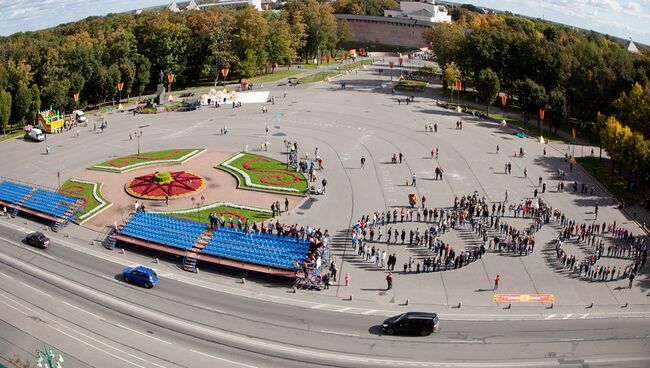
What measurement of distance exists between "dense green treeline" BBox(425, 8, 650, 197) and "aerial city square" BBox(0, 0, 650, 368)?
39 centimetres

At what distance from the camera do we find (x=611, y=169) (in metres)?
64.4

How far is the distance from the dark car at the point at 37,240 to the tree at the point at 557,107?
66.7m

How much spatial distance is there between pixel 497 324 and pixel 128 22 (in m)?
107

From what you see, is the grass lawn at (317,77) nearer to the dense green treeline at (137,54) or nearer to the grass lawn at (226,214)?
the dense green treeline at (137,54)

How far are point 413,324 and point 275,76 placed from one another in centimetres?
9130

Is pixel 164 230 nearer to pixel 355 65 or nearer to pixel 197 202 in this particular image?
pixel 197 202

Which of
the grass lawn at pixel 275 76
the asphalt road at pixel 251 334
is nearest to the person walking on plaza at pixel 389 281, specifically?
the asphalt road at pixel 251 334

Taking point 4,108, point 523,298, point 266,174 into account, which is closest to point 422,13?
point 4,108

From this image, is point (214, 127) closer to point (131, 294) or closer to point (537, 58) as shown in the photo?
point (131, 294)

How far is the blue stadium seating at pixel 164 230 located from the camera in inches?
1799

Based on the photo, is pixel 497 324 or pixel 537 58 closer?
pixel 497 324

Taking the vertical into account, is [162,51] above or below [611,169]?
above

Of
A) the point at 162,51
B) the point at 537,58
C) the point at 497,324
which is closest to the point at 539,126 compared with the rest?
the point at 537,58

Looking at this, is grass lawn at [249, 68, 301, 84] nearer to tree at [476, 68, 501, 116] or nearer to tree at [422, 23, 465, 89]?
tree at [422, 23, 465, 89]
